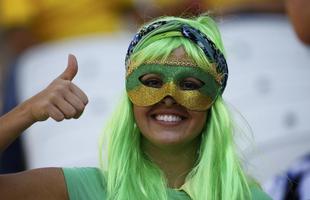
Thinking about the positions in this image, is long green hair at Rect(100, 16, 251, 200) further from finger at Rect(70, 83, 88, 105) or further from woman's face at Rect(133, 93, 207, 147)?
finger at Rect(70, 83, 88, 105)

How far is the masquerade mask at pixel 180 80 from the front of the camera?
13.5 ft

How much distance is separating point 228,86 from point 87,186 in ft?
8.98

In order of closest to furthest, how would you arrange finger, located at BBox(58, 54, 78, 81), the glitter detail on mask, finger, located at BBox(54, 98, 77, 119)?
finger, located at BBox(54, 98, 77, 119)
finger, located at BBox(58, 54, 78, 81)
the glitter detail on mask

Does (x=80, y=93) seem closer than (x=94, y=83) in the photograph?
Yes

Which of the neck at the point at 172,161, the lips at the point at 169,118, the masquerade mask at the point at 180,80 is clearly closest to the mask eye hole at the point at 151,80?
the masquerade mask at the point at 180,80

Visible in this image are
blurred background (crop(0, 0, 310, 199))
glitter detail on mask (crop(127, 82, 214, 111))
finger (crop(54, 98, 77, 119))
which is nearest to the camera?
finger (crop(54, 98, 77, 119))

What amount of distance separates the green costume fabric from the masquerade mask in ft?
0.91

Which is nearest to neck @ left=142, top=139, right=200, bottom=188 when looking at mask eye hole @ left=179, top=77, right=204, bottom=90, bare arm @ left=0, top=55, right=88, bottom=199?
mask eye hole @ left=179, top=77, right=204, bottom=90

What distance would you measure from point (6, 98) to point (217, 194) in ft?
11.0

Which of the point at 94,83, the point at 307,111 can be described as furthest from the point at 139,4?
the point at 307,111

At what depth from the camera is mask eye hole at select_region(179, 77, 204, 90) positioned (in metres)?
4.13

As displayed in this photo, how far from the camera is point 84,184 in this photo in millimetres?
4070

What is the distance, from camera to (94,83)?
701 cm

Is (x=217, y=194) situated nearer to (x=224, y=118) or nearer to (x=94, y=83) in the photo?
(x=224, y=118)
